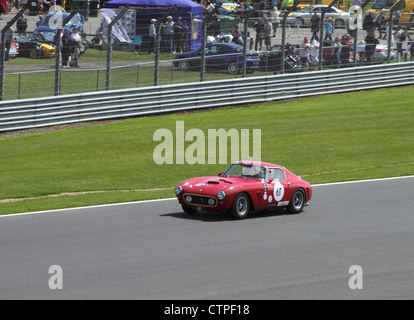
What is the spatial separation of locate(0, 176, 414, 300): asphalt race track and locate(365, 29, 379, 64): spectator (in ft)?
50.1

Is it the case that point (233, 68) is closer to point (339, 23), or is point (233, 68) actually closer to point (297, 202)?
point (339, 23)

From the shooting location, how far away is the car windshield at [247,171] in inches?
491

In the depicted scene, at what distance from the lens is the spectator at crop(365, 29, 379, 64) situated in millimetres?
27608

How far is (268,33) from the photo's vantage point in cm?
2467

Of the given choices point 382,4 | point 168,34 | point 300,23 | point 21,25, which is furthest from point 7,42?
point 382,4

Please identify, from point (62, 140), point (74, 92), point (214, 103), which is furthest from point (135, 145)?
point (214, 103)

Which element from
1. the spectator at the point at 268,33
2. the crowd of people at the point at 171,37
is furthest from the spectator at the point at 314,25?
the crowd of people at the point at 171,37

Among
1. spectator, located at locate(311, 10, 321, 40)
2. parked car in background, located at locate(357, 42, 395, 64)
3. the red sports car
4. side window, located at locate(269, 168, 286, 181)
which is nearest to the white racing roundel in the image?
the red sports car

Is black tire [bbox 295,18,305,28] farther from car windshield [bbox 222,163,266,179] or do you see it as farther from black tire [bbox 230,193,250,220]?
black tire [bbox 230,193,250,220]

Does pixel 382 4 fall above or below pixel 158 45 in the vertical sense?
above

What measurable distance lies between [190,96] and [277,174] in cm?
1170

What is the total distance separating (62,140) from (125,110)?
3.65m
